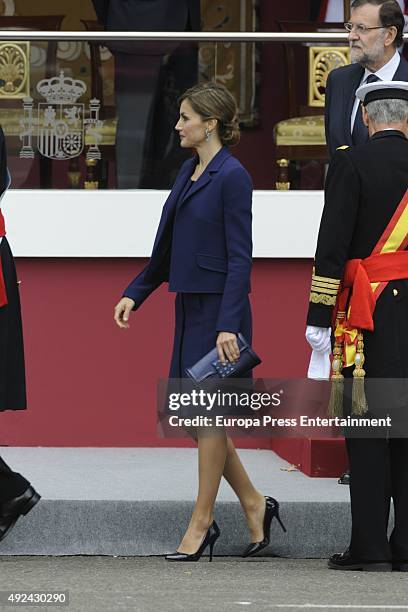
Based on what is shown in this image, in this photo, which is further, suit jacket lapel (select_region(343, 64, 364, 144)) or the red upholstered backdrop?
the red upholstered backdrop

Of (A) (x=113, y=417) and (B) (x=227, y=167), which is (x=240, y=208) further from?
(A) (x=113, y=417)

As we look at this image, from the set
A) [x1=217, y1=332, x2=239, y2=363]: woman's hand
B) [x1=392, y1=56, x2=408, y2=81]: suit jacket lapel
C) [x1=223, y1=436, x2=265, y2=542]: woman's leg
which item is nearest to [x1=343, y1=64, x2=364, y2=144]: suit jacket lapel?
[x1=392, y1=56, x2=408, y2=81]: suit jacket lapel

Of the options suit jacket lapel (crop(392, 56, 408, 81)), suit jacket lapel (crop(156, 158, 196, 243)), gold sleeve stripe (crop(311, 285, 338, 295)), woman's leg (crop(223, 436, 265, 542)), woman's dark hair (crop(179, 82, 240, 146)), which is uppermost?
suit jacket lapel (crop(392, 56, 408, 81))

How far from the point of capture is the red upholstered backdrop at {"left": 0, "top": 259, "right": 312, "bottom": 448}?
29.6 ft

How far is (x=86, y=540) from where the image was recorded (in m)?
7.23

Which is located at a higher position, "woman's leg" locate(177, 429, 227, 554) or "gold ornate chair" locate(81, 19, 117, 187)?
"gold ornate chair" locate(81, 19, 117, 187)

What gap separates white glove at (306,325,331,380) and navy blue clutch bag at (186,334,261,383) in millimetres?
247

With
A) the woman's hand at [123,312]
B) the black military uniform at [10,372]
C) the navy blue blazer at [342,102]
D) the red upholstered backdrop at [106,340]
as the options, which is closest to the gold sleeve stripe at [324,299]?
the woman's hand at [123,312]

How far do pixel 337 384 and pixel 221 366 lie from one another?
43 cm

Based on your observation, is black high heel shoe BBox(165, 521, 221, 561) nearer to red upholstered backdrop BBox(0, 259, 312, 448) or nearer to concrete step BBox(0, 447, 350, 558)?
concrete step BBox(0, 447, 350, 558)

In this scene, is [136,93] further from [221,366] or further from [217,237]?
[221,366]

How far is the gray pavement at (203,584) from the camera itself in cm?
607

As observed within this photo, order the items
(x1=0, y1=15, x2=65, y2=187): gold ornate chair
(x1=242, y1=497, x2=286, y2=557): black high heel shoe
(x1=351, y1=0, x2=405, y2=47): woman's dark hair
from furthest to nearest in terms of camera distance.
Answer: (x1=0, y1=15, x2=65, y2=187): gold ornate chair < (x1=351, y1=0, x2=405, y2=47): woman's dark hair < (x1=242, y1=497, x2=286, y2=557): black high heel shoe

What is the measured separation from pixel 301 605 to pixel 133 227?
3311 millimetres
